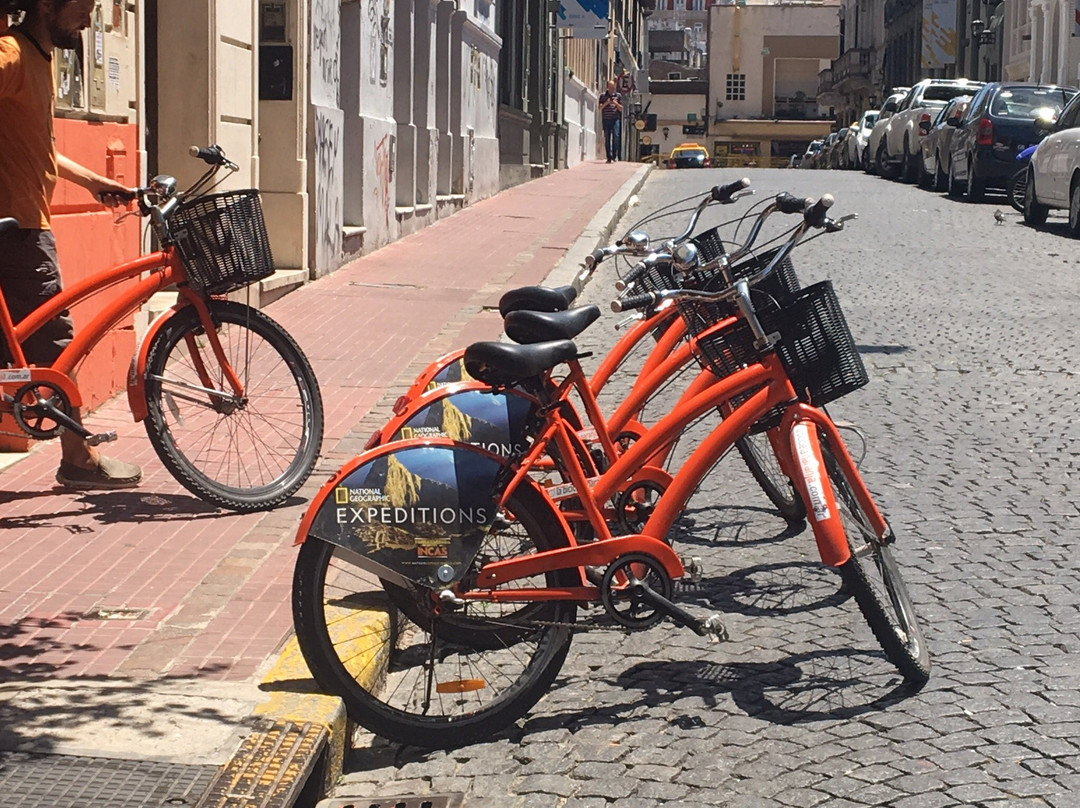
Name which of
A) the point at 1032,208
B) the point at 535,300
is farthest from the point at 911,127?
the point at 535,300

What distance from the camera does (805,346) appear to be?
4.61 meters

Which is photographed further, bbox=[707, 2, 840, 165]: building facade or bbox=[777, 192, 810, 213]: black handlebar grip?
bbox=[707, 2, 840, 165]: building facade

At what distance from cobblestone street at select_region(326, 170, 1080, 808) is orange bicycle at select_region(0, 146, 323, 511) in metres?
1.57

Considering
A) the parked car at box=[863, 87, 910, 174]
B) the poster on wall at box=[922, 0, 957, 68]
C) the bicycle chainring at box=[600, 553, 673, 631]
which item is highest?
the poster on wall at box=[922, 0, 957, 68]

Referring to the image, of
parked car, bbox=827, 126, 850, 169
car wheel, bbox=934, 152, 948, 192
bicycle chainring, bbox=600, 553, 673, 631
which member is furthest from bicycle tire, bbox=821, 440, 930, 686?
parked car, bbox=827, 126, 850, 169

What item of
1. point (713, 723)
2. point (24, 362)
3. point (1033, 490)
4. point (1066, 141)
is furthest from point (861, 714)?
point (1066, 141)

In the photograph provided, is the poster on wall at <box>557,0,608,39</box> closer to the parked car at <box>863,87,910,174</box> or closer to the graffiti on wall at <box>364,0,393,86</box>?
the parked car at <box>863,87,910,174</box>

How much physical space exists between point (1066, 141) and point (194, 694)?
16624mm

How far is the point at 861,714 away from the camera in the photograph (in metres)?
4.36

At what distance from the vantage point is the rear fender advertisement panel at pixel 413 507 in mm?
4066

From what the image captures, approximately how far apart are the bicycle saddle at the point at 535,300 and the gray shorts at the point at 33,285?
1.97 m

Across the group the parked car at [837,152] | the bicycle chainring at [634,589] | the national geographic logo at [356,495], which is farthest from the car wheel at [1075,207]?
the parked car at [837,152]

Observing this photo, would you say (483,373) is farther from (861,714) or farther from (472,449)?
(861,714)

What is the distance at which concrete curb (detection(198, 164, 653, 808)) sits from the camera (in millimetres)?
3637
